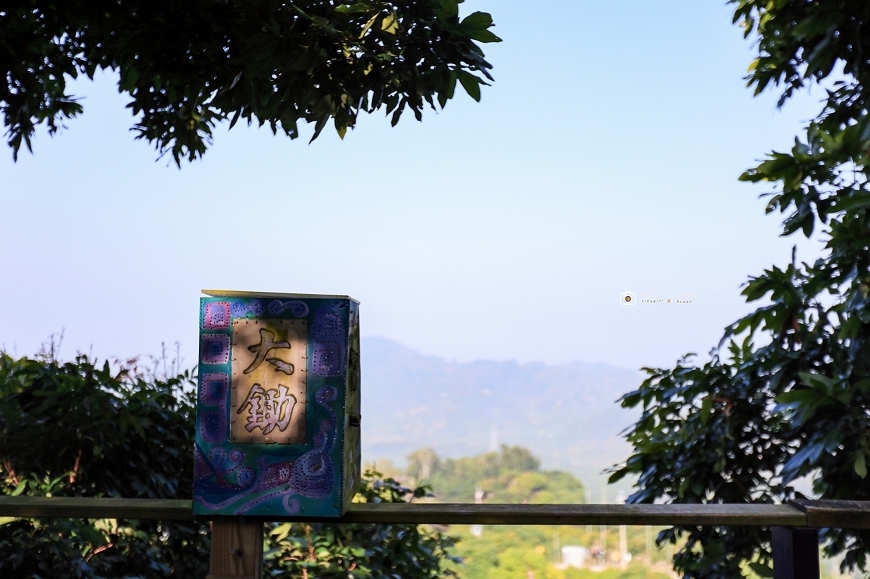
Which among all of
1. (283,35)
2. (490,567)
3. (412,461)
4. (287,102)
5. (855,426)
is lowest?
(490,567)

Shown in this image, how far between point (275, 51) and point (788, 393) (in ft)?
6.20

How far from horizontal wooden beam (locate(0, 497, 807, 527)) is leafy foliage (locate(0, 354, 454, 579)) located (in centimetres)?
123

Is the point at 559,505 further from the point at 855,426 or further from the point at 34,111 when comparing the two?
the point at 34,111

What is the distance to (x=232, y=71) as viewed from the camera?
297cm

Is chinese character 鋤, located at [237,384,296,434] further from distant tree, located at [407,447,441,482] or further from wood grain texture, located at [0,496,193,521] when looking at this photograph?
distant tree, located at [407,447,441,482]

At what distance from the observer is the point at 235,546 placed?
149 cm

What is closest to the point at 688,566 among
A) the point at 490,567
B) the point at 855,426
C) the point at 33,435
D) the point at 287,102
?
the point at 855,426

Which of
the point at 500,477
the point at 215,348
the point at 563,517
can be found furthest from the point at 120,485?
the point at 563,517

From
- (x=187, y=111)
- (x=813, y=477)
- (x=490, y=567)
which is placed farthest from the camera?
(x=187, y=111)

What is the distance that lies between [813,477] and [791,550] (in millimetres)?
933

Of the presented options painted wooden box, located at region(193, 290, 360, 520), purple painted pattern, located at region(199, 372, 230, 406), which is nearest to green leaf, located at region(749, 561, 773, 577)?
painted wooden box, located at region(193, 290, 360, 520)

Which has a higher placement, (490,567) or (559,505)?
(559,505)

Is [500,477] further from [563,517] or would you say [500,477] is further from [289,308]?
[289,308]

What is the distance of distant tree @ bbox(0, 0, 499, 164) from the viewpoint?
2668 millimetres
